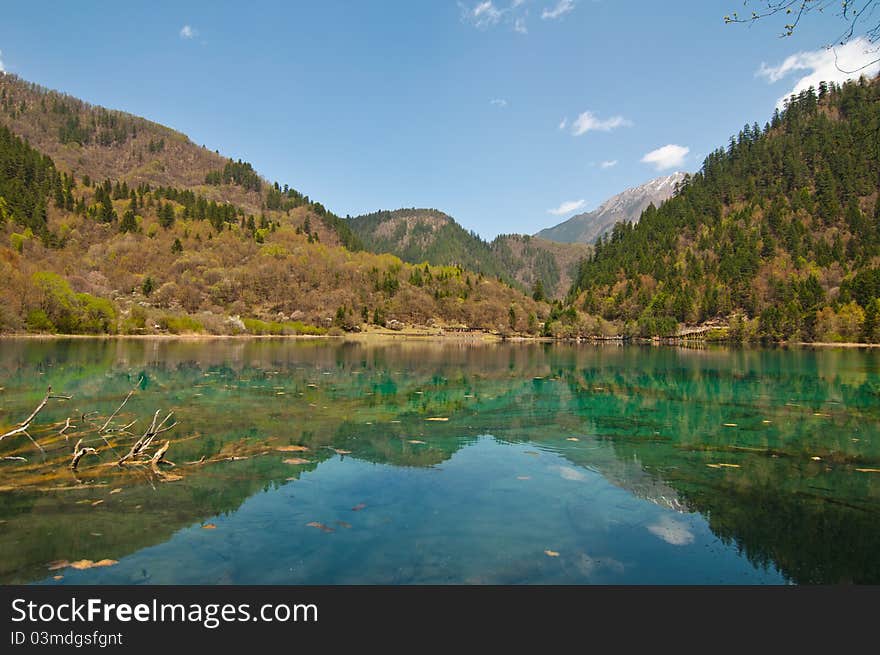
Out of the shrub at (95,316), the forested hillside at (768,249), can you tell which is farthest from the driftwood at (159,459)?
the forested hillside at (768,249)

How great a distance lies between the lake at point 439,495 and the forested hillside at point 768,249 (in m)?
124

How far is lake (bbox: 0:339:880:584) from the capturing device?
Answer: 8328 mm

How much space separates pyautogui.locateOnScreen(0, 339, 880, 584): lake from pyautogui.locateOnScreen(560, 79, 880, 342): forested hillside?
407 ft

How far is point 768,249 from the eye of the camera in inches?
6314

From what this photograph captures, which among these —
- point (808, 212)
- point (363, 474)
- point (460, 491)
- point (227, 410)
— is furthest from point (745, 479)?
point (808, 212)

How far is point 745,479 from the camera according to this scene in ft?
44.7

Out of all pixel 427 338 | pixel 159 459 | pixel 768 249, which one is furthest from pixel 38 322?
pixel 768 249

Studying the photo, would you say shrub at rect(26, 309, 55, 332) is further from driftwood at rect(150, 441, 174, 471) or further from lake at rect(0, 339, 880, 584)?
driftwood at rect(150, 441, 174, 471)

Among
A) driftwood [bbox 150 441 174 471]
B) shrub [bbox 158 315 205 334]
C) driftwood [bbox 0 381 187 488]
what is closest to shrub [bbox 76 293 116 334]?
shrub [bbox 158 315 205 334]

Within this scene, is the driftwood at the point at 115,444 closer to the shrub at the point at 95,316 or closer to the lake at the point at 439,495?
the lake at the point at 439,495

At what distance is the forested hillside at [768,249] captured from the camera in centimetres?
13238

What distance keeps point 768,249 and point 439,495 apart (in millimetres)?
180356
